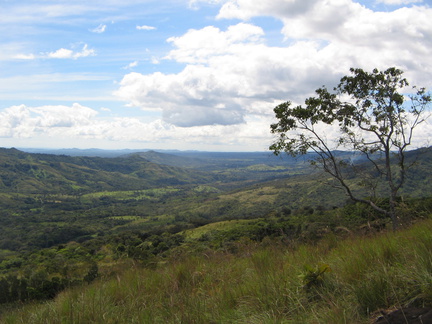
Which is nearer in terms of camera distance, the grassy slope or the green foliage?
the grassy slope

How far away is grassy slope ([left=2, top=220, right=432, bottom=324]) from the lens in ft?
11.1

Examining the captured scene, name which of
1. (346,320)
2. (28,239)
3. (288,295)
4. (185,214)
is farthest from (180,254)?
(185,214)

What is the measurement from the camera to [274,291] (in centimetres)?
423

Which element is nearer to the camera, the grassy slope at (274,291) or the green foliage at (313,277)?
the grassy slope at (274,291)

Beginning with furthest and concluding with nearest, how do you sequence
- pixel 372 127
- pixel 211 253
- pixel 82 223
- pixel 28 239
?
pixel 82 223 → pixel 28 239 → pixel 372 127 → pixel 211 253

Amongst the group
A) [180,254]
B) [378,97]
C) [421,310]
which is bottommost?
[180,254]

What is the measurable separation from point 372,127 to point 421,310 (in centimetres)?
1601

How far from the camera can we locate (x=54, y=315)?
15.3ft

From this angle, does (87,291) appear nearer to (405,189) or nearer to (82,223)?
(405,189)

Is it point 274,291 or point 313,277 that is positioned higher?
point 313,277

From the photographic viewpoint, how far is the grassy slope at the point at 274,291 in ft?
11.1

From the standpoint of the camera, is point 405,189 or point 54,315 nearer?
point 54,315

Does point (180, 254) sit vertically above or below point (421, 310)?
below

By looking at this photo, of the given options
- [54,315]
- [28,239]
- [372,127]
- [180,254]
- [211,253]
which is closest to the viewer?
[54,315]
